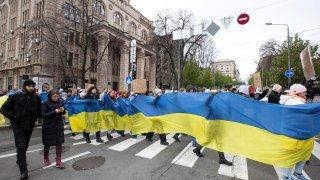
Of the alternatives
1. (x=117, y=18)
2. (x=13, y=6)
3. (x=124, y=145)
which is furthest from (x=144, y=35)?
(x=124, y=145)

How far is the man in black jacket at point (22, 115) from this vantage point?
4.63m

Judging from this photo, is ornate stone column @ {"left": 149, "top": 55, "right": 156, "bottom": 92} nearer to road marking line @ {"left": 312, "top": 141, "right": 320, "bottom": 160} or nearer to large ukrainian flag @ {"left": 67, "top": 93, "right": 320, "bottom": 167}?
large ukrainian flag @ {"left": 67, "top": 93, "right": 320, "bottom": 167}

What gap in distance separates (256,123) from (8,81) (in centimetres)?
4446

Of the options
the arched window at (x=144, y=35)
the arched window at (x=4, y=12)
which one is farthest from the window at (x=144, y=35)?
the arched window at (x=4, y=12)

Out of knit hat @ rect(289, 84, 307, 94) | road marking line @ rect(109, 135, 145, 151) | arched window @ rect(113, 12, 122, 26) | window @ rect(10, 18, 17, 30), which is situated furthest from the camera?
arched window @ rect(113, 12, 122, 26)

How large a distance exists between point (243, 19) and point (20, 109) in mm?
11817

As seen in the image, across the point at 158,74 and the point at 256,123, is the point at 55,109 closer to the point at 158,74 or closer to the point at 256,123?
the point at 256,123

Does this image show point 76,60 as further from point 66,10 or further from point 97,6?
point 97,6

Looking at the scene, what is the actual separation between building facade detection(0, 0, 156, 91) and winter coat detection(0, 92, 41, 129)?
15.5m

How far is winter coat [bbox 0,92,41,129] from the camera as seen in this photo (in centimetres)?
466

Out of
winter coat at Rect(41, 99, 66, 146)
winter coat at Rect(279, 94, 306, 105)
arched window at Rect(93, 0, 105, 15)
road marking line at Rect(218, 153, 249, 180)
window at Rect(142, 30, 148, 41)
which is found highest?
window at Rect(142, 30, 148, 41)

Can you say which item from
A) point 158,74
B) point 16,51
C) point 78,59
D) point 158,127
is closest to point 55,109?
point 158,127

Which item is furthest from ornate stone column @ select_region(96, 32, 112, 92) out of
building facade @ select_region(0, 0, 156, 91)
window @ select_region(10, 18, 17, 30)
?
window @ select_region(10, 18, 17, 30)

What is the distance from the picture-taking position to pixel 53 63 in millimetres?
29859
